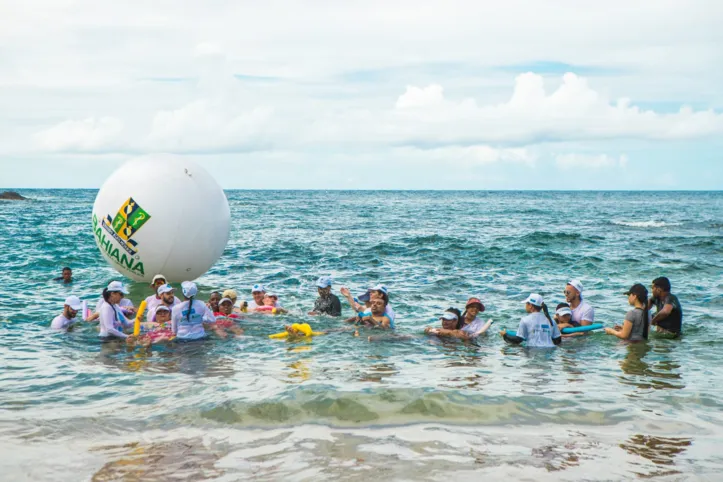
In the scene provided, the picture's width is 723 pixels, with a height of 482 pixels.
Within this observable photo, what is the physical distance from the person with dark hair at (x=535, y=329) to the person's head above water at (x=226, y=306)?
5.63 meters

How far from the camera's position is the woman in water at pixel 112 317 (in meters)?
11.6

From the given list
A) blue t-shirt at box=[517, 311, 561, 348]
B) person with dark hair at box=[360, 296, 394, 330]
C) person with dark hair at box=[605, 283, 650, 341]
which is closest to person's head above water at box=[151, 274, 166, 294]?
person with dark hair at box=[360, 296, 394, 330]

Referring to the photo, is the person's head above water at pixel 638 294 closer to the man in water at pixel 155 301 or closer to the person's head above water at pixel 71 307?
the man in water at pixel 155 301

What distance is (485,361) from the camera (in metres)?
10.6

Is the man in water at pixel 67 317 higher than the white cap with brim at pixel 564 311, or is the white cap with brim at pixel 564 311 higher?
the white cap with brim at pixel 564 311

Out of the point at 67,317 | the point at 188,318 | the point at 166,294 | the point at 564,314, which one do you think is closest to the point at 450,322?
the point at 564,314

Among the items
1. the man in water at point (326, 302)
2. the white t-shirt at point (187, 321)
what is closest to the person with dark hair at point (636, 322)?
the man in water at point (326, 302)

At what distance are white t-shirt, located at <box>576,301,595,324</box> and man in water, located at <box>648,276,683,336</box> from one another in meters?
Result: 1.10

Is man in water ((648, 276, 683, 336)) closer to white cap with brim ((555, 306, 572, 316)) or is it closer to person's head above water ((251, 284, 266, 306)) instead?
white cap with brim ((555, 306, 572, 316))

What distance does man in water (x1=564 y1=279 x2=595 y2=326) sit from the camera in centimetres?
1244

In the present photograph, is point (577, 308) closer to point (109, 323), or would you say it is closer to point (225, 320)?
point (225, 320)

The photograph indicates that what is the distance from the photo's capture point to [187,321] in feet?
38.3

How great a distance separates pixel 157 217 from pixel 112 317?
8.01 feet

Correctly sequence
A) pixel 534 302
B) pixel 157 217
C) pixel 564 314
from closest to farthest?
1. pixel 534 302
2. pixel 564 314
3. pixel 157 217
